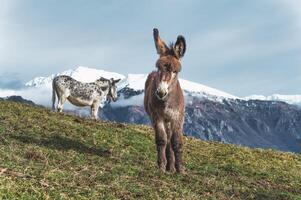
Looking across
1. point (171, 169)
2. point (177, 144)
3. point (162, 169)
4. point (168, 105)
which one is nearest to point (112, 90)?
point (177, 144)

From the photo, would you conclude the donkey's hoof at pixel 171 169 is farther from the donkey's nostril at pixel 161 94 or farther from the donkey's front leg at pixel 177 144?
the donkey's nostril at pixel 161 94

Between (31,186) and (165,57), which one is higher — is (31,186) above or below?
below

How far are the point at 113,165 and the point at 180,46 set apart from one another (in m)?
4.58

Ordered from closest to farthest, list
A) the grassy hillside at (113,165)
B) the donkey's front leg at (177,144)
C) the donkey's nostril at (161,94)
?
1. the grassy hillside at (113,165)
2. the donkey's nostril at (161,94)
3. the donkey's front leg at (177,144)

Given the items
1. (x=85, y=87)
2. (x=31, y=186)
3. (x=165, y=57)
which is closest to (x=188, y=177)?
(x=165, y=57)

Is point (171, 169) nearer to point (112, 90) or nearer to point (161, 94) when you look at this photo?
point (161, 94)

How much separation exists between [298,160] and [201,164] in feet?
27.4

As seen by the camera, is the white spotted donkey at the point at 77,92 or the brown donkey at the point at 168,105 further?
the white spotted donkey at the point at 77,92

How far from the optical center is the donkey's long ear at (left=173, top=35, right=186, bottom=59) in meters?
18.4

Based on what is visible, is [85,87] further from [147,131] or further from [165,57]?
[165,57]

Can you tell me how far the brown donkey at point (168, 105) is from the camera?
1809 cm

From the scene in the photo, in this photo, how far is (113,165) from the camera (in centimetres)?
1902

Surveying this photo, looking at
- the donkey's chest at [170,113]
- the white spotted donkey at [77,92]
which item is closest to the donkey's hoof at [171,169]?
the donkey's chest at [170,113]

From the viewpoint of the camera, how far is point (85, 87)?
1550 inches
